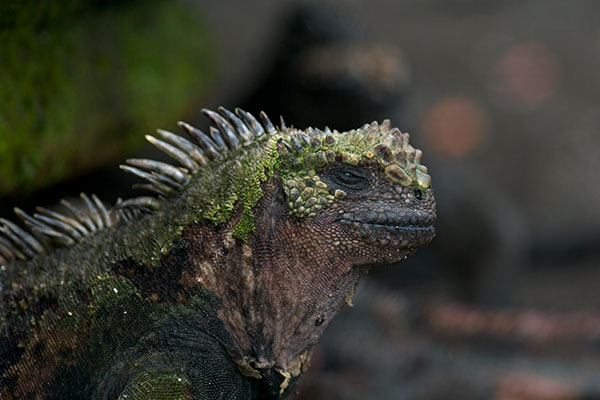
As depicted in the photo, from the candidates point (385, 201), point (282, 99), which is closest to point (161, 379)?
point (385, 201)

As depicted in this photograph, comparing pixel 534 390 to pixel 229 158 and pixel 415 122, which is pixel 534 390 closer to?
pixel 415 122

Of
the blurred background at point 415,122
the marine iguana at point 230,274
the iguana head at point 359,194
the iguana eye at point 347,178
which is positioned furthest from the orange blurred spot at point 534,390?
the iguana eye at point 347,178

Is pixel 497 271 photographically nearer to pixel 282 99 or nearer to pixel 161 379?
pixel 282 99

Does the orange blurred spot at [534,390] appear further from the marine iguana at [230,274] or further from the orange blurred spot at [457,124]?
the orange blurred spot at [457,124]

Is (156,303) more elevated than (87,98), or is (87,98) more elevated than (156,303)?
(87,98)

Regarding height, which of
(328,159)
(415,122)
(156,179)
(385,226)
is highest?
(415,122)

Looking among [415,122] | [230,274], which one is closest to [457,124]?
[415,122]
